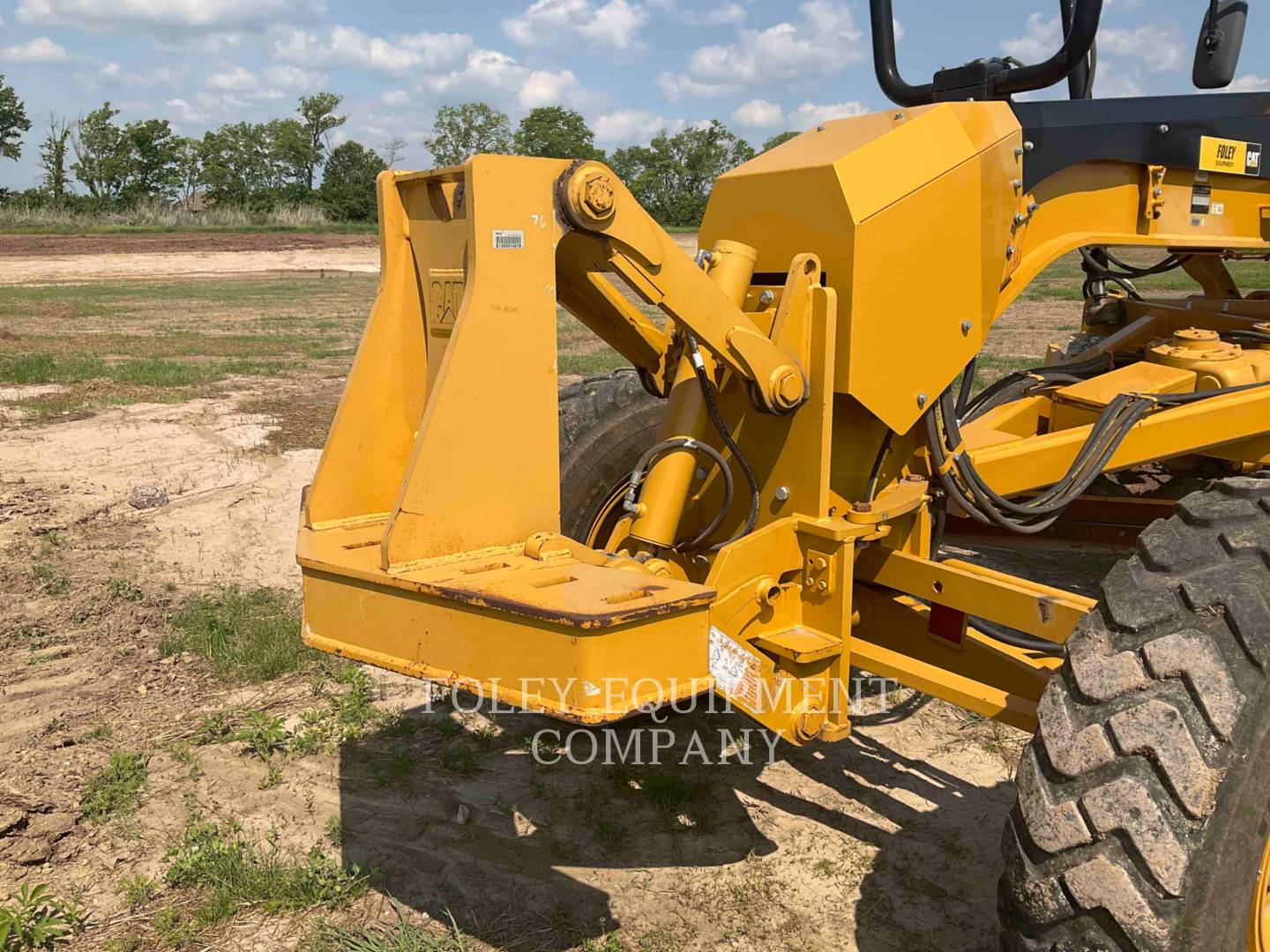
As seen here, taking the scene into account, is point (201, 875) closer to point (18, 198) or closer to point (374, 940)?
point (374, 940)

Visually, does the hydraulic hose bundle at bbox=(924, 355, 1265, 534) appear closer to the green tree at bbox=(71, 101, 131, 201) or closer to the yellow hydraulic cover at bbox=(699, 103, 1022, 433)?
the yellow hydraulic cover at bbox=(699, 103, 1022, 433)

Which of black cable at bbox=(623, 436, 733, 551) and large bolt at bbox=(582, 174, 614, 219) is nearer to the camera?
large bolt at bbox=(582, 174, 614, 219)

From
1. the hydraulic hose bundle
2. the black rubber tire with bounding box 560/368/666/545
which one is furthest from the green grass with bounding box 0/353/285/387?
the hydraulic hose bundle

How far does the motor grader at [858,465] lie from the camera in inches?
84.2

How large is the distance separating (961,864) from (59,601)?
14.0ft

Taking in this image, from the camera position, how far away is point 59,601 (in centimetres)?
520

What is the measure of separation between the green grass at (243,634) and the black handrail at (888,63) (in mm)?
3176

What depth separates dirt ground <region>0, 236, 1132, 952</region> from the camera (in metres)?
2.97

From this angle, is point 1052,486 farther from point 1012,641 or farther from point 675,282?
point 675,282

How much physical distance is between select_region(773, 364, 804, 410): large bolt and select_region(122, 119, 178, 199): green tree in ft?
196

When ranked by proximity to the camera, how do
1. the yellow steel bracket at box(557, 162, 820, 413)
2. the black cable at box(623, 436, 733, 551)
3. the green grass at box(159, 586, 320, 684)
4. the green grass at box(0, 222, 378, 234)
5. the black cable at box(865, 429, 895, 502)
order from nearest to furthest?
the yellow steel bracket at box(557, 162, 820, 413) < the black cable at box(623, 436, 733, 551) < the black cable at box(865, 429, 895, 502) < the green grass at box(159, 586, 320, 684) < the green grass at box(0, 222, 378, 234)

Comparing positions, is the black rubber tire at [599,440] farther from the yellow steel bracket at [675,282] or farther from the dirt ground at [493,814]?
the yellow steel bracket at [675,282]

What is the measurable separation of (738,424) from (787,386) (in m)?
0.33

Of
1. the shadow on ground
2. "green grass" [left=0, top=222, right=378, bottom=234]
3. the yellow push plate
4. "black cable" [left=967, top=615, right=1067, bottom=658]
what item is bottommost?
the shadow on ground
